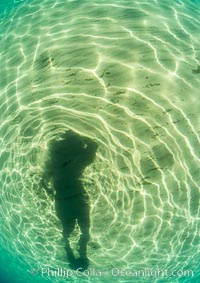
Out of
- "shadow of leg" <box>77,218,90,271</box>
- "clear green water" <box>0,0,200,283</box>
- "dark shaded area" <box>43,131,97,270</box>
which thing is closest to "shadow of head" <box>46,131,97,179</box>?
"dark shaded area" <box>43,131,97,270</box>

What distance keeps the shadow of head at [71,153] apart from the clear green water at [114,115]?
11cm

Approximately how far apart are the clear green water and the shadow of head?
0.11 meters

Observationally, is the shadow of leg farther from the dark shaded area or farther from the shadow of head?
the shadow of head

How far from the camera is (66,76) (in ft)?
13.8

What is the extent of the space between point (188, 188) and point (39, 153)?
6.85 ft

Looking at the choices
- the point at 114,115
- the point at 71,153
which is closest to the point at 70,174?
the point at 71,153

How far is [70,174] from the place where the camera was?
4.33m

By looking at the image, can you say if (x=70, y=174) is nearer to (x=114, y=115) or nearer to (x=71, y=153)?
(x=71, y=153)

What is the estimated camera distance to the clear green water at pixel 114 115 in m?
4.00

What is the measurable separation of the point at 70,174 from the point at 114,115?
1.03 meters

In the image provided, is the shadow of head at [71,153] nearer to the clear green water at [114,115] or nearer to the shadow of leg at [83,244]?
the clear green water at [114,115]

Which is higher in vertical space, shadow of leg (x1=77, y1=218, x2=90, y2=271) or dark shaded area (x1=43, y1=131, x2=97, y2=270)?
dark shaded area (x1=43, y1=131, x2=97, y2=270)

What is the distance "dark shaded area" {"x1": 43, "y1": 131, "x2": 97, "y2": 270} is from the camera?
4.22 meters

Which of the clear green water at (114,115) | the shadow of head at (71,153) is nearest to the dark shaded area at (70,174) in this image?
the shadow of head at (71,153)
